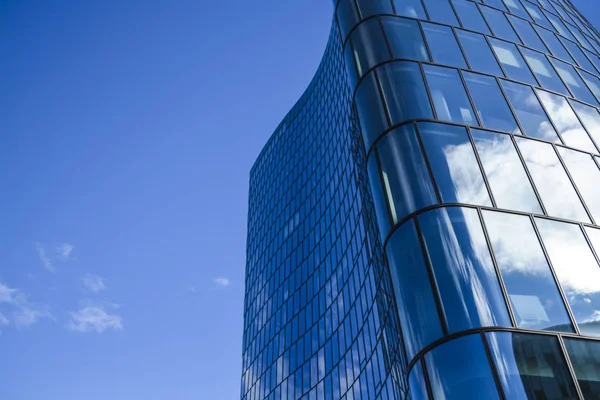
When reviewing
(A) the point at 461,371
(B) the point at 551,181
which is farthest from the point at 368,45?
(A) the point at 461,371

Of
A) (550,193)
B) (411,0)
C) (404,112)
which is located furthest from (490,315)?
(411,0)

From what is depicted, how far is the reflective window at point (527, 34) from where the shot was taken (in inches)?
765

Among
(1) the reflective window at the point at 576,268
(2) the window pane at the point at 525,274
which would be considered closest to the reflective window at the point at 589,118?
(1) the reflective window at the point at 576,268

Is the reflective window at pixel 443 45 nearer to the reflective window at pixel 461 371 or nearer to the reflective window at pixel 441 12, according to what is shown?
the reflective window at pixel 441 12

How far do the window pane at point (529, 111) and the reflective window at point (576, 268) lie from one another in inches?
145

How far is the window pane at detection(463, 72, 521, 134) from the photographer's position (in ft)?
48.1

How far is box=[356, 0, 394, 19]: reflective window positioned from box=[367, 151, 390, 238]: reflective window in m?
6.05

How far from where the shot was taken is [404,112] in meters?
14.1

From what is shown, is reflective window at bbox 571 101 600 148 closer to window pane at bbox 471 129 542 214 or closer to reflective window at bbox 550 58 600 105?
reflective window at bbox 550 58 600 105

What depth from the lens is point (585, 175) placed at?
14.4m

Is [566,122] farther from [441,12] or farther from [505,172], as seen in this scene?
[441,12]

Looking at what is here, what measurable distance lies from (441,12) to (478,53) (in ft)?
7.89

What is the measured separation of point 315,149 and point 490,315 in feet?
147

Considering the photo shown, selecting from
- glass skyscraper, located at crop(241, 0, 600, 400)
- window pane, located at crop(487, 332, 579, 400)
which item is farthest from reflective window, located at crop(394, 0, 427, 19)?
window pane, located at crop(487, 332, 579, 400)
